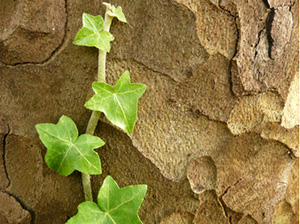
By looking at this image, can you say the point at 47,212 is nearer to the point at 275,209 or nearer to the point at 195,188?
the point at 195,188

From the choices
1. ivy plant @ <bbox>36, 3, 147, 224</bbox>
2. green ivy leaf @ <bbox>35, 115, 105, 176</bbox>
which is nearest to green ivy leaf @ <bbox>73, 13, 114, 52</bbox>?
ivy plant @ <bbox>36, 3, 147, 224</bbox>

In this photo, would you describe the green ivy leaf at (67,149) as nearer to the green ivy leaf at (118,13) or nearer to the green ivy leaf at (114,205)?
the green ivy leaf at (114,205)

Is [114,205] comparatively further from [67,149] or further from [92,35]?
[92,35]

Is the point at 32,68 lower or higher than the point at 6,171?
higher

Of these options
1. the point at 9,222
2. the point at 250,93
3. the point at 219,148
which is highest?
the point at 250,93

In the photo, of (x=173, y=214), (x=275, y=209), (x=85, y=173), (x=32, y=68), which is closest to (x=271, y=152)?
(x=275, y=209)

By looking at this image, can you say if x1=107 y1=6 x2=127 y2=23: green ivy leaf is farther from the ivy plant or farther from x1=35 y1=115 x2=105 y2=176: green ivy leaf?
x1=35 y1=115 x2=105 y2=176: green ivy leaf

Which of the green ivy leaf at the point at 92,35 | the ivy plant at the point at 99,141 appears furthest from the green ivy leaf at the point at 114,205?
the green ivy leaf at the point at 92,35

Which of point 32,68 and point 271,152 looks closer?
point 32,68
